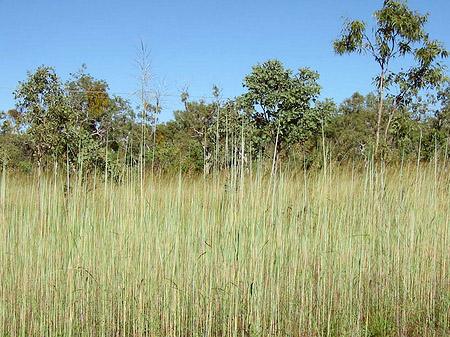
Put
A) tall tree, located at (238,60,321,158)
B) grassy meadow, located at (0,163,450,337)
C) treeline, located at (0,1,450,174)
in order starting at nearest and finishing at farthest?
grassy meadow, located at (0,163,450,337), treeline, located at (0,1,450,174), tall tree, located at (238,60,321,158)

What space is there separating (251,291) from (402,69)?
631 cm

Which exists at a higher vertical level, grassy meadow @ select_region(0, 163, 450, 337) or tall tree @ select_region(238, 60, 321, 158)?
tall tree @ select_region(238, 60, 321, 158)

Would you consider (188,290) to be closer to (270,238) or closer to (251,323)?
(251,323)

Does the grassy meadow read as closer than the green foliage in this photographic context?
Yes

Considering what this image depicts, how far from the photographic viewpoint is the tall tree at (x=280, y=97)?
829 centimetres

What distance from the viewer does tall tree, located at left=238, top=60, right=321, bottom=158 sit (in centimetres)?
829

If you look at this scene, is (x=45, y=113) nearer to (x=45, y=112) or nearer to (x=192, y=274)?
(x=45, y=112)

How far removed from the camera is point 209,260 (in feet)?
7.21

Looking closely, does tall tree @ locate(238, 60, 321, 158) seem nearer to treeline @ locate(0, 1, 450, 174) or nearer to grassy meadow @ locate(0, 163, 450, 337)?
Answer: treeline @ locate(0, 1, 450, 174)

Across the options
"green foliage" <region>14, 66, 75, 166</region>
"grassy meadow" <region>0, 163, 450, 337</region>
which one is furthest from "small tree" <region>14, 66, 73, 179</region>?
"grassy meadow" <region>0, 163, 450, 337</region>

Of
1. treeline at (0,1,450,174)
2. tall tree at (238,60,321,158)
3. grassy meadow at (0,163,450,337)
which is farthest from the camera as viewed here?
tall tree at (238,60,321,158)

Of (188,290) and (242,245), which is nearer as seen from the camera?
(242,245)

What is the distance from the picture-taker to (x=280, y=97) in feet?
27.4

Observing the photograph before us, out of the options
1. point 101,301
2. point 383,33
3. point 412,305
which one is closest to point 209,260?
point 101,301
